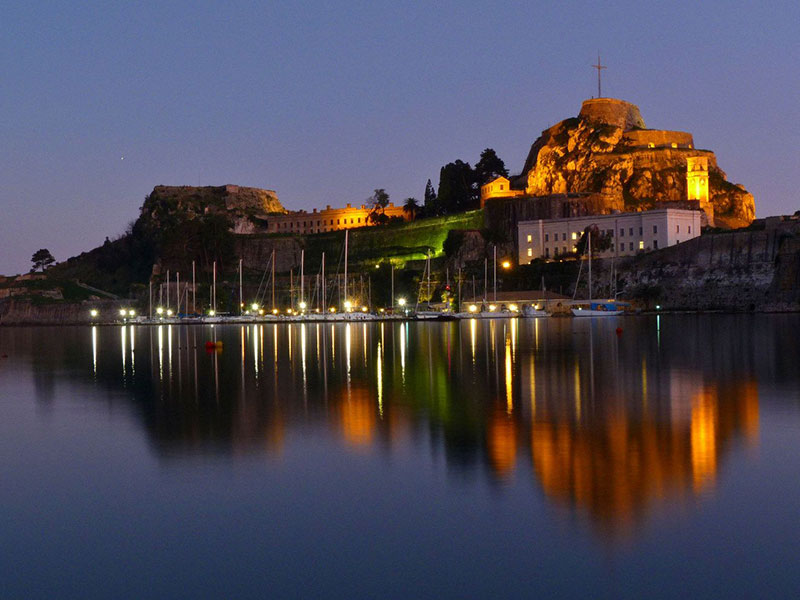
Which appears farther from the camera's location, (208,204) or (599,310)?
(208,204)

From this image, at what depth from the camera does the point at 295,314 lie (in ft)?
288

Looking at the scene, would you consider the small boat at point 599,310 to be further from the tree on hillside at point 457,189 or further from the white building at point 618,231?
the tree on hillside at point 457,189

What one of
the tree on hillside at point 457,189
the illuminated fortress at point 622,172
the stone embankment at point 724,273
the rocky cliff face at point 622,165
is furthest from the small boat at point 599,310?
the tree on hillside at point 457,189

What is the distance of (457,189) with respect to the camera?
113062 mm

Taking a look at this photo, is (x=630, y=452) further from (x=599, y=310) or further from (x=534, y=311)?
(x=534, y=311)

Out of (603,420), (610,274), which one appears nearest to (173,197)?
(610,274)

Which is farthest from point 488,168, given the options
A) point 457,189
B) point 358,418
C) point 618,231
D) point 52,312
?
point 358,418

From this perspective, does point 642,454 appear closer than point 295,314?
Yes

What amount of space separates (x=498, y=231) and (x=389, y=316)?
21859mm

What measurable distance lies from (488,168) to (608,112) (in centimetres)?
1589

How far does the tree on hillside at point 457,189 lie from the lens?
370ft

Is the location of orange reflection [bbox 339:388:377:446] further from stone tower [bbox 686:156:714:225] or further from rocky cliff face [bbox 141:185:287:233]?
rocky cliff face [bbox 141:185:287:233]

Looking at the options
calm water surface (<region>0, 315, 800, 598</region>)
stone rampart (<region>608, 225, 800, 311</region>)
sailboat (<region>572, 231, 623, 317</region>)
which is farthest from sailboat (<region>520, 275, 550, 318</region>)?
calm water surface (<region>0, 315, 800, 598</region>)

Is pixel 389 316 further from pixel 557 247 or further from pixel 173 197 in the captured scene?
pixel 173 197
